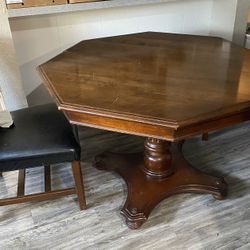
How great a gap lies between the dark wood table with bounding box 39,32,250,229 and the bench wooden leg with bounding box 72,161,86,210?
23 cm

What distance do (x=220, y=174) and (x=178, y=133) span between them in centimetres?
95

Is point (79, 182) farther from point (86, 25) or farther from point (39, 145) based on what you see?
point (86, 25)

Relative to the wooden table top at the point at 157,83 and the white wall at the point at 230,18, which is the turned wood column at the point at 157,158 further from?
the white wall at the point at 230,18

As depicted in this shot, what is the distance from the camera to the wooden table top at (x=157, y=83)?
3.45 feet

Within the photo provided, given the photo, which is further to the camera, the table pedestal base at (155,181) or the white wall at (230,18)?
the white wall at (230,18)

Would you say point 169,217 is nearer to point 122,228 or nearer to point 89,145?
point 122,228

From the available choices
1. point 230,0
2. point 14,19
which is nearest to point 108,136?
point 14,19

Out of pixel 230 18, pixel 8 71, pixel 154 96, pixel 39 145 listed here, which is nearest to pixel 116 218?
pixel 39 145

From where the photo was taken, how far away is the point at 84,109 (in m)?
1.08

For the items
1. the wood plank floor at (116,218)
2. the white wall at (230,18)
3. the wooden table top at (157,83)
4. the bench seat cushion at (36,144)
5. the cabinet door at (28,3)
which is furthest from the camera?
the white wall at (230,18)

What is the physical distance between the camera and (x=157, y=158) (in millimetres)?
1653

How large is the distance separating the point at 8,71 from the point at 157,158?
1082 mm

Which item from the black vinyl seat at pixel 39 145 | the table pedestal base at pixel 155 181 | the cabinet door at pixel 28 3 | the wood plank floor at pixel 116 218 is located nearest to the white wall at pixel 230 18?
the wood plank floor at pixel 116 218

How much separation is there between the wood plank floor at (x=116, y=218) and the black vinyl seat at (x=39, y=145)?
159 mm
